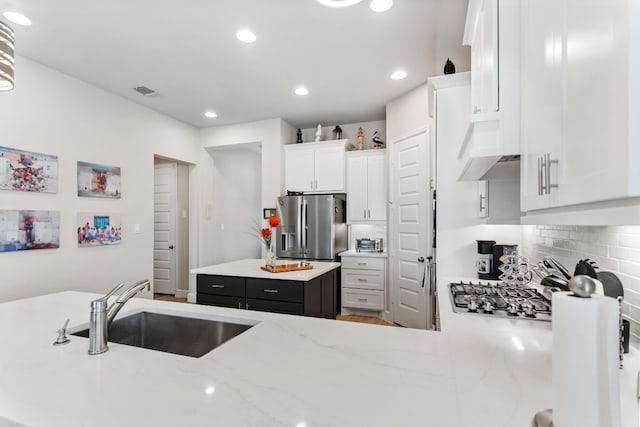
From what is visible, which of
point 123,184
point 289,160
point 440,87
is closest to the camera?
point 440,87

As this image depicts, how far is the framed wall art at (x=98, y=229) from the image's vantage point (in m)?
3.25

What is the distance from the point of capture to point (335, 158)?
4.50 m

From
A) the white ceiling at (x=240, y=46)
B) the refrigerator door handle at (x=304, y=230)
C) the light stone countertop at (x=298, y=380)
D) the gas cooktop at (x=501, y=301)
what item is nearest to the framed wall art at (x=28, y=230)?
the white ceiling at (x=240, y=46)

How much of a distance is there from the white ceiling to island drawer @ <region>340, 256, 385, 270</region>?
2.07 meters

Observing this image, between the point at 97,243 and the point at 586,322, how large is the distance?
4079 millimetres

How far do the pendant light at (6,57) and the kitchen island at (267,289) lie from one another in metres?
1.76

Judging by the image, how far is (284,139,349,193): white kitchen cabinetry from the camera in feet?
14.7

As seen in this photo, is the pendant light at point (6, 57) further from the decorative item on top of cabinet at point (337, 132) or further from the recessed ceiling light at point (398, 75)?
the decorative item on top of cabinet at point (337, 132)

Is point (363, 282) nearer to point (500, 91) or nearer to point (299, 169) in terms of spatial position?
point (299, 169)

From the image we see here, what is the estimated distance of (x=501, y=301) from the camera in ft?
5.49

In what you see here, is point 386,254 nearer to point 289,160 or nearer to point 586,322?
point 289,160

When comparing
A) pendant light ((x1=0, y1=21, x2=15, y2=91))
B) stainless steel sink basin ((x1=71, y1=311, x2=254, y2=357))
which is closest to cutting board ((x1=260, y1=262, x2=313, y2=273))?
stainless steel sink basin ((x1=71, y1=311, x2=254, y2=357))

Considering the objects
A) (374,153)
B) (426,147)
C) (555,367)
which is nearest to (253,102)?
(374,153)

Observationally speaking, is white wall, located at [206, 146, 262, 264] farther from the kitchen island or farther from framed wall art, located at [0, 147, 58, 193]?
the kitchen island
